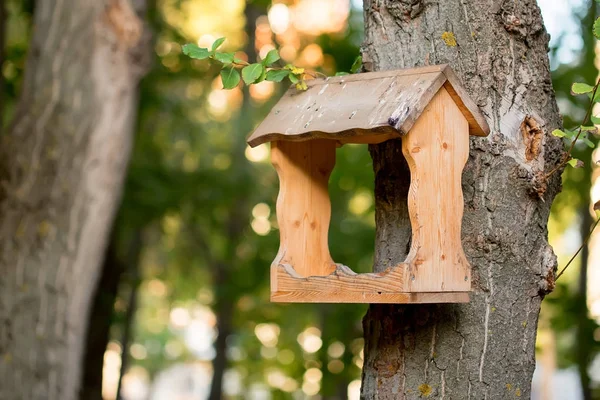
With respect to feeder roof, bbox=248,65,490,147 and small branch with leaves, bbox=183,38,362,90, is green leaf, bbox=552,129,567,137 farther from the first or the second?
small branch with leaves, bbox=183,38,362,90

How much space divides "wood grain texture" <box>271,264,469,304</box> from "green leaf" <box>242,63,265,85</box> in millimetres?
577

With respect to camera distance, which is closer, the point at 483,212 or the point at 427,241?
the point at 427,241

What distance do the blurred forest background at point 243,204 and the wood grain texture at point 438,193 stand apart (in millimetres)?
3976

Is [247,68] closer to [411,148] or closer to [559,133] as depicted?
[411,148]

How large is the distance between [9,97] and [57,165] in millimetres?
2283

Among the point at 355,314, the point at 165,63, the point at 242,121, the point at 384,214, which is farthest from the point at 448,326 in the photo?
the point at 242,121

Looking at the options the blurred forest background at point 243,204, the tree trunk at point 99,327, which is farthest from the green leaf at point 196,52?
the tree trunk at point 99,327

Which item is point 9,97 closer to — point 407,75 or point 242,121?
point 242,121

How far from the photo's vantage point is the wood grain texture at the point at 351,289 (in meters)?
2.12

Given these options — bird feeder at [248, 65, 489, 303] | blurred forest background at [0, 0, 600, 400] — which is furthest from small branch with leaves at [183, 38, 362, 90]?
blurred forest background at [0, 0, 600, 400]

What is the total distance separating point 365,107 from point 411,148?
0.18 meters

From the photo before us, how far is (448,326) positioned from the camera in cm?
237

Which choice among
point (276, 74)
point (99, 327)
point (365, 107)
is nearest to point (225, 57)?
A: point (276, 74)

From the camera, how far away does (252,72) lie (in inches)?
95.5
